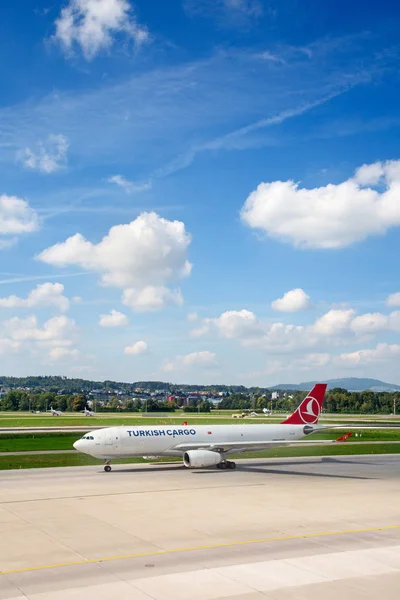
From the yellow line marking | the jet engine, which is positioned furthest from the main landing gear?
the yellow line marking

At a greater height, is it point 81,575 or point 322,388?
point 322,388

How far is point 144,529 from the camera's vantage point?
98.5 feet

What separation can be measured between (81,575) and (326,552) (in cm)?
1025

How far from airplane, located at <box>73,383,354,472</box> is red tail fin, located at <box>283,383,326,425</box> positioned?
1263 mm

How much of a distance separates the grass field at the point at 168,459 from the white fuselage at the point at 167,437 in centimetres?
→ 653

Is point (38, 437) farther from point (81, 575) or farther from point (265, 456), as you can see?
point (81, 575)

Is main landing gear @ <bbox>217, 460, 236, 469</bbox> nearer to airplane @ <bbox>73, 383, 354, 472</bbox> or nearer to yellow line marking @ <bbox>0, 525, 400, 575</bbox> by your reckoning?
airplane @ <bbox>73, 383, 354, 472</bbox>

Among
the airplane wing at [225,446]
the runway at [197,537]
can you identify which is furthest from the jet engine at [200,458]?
the runway at [197,537]

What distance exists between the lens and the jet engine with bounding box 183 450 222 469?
5253 centimetres

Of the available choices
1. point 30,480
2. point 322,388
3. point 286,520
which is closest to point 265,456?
point 322,388

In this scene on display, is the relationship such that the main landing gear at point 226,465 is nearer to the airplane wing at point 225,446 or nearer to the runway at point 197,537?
the airplane wing at point 225,446

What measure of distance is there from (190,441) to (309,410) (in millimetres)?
15385

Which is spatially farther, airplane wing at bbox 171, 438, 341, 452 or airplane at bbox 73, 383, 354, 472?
airplane wing at bbox 171, 438, 341, 452

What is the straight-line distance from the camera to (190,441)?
5516 centimetres
